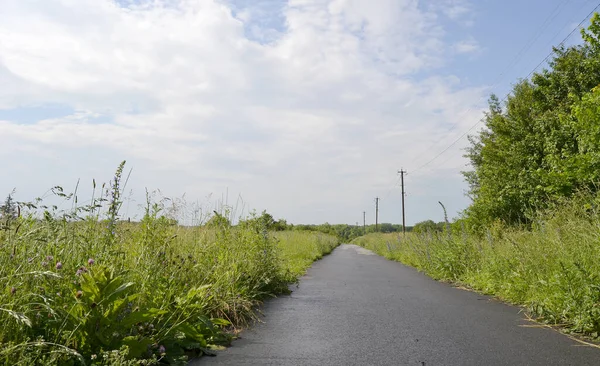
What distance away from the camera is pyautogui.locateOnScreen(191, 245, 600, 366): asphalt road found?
5.02 m

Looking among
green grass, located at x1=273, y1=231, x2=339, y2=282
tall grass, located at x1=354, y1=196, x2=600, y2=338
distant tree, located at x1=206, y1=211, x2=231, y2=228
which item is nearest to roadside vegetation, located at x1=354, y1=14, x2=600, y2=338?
tall grass, located at x1=354, y1=196, x2=600, y2=338

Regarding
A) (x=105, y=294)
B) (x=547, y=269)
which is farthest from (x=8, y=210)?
(x=547, y=269)

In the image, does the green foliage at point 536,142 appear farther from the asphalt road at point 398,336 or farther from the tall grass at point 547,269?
the asphalt road at point 398,336

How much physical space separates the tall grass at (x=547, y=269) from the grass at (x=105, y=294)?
14.9 ft

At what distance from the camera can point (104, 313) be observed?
13.3ft

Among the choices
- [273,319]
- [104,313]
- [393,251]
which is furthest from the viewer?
[393,251]

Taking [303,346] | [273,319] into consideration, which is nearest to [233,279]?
[273,319]

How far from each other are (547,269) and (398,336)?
362 cm

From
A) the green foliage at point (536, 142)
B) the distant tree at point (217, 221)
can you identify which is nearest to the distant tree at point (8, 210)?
the distant tree at point (217, 221)

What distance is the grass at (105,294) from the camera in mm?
3660

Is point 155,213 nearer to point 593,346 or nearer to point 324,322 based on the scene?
point 324,322

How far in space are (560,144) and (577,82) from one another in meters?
5.04

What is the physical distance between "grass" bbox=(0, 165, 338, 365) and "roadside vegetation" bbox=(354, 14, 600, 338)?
4.69 metres

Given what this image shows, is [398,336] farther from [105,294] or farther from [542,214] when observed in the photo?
[542,214]
